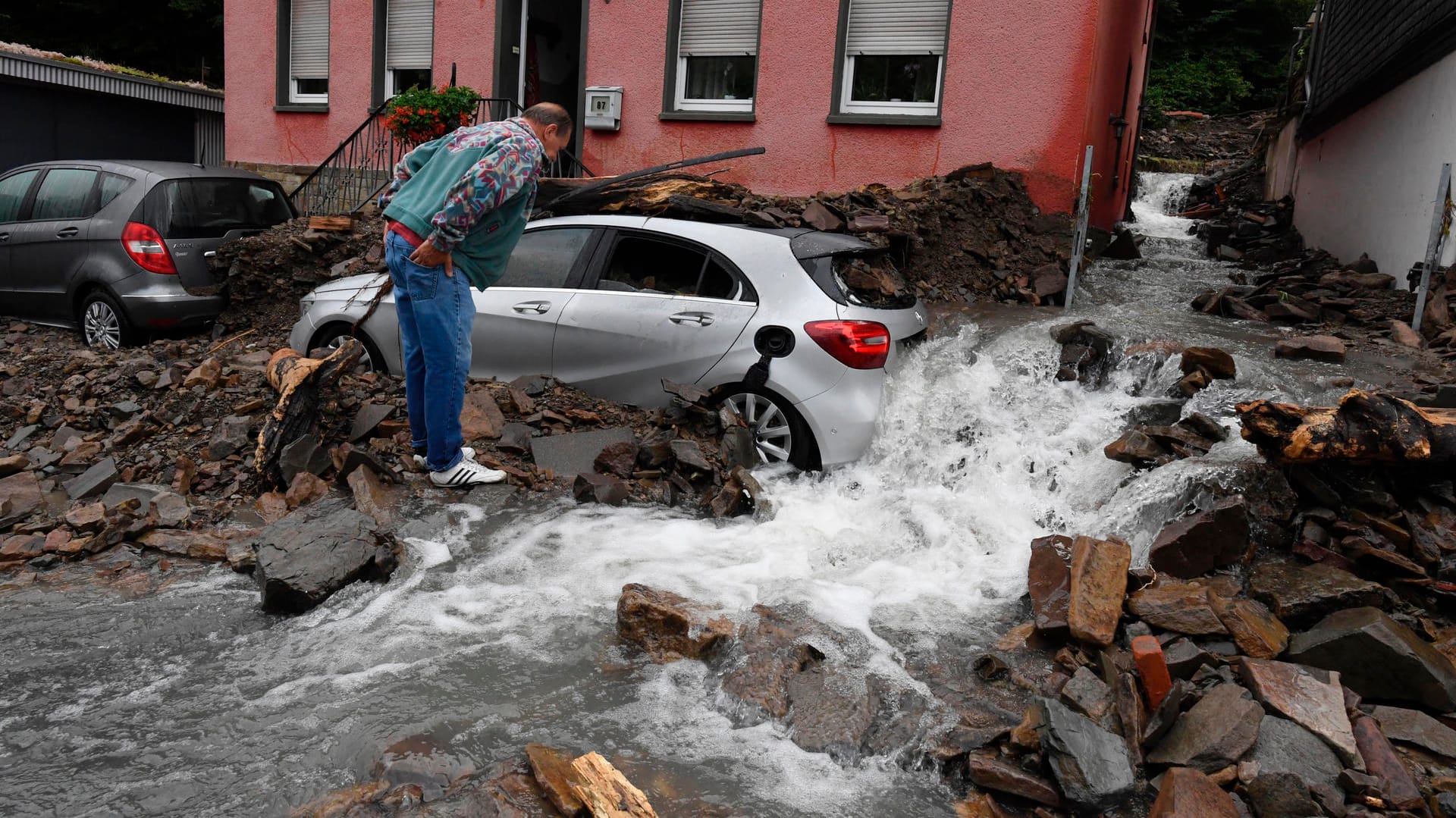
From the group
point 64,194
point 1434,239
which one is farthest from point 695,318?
point 64,194

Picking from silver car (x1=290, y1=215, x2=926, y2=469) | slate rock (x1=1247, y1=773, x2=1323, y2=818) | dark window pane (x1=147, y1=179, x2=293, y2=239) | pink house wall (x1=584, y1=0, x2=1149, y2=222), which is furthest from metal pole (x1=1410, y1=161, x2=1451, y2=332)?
dark window pane (x1=147, y1=179, x2=293, y2=239)

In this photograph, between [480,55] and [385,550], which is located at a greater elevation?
[480,55]

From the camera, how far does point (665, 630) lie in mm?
4125

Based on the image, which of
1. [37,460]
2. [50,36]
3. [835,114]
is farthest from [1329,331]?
[50,36]

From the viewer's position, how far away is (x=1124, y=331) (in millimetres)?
7770

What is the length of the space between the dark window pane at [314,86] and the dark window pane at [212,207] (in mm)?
4426

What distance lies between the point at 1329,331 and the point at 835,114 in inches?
201

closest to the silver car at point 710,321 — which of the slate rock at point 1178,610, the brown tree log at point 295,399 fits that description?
the brown tree log at point 295,399

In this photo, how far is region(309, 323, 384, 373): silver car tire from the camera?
7141mm

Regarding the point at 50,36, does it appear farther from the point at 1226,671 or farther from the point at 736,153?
the point at 1226,671

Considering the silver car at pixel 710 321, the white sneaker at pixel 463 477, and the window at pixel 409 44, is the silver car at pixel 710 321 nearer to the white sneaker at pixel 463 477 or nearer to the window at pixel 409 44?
the white sneaker at pixel 463 477

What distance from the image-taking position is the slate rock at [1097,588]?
405 centimetres

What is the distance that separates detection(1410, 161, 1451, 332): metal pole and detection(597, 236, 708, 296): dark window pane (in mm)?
6215

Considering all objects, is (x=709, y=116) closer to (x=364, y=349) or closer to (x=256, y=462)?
(x=364, y=349)
